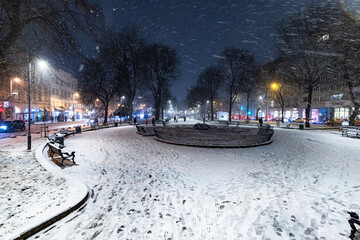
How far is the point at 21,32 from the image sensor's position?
26.3 feet

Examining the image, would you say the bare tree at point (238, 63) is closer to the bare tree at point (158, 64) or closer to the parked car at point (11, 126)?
the bare tree at point (158, 64)

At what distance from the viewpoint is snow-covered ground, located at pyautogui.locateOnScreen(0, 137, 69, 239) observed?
160 inches

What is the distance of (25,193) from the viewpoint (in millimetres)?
5289

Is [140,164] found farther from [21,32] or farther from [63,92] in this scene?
[63,92]

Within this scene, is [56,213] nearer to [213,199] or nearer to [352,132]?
[213,199]

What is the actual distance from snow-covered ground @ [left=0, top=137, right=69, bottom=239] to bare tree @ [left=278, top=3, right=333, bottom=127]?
29795mm

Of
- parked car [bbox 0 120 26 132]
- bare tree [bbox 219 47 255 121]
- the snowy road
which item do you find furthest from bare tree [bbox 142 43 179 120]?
the snowy road

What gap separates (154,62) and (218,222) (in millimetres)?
36974

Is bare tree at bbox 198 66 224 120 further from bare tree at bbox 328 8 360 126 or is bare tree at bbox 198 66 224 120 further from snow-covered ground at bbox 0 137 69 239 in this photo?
snow-covered ground at bbox 0 137 69 239

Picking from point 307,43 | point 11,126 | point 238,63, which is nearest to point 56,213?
point 11,126

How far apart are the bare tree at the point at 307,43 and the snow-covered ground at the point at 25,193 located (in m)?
29.8

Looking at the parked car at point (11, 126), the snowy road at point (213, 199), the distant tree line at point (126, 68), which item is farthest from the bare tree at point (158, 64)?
the snowy road at point (213, 199)

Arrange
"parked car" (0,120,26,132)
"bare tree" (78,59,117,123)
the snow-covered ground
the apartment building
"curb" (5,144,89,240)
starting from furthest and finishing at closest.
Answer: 1. "bare tree" (78,59,117,123)
2. the apartment building
3. "parked car" (0,120,26,132)
4. the snow-covered ground
5. "curb" (5,144,89,240)

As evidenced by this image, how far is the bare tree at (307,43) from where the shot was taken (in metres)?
24.6
